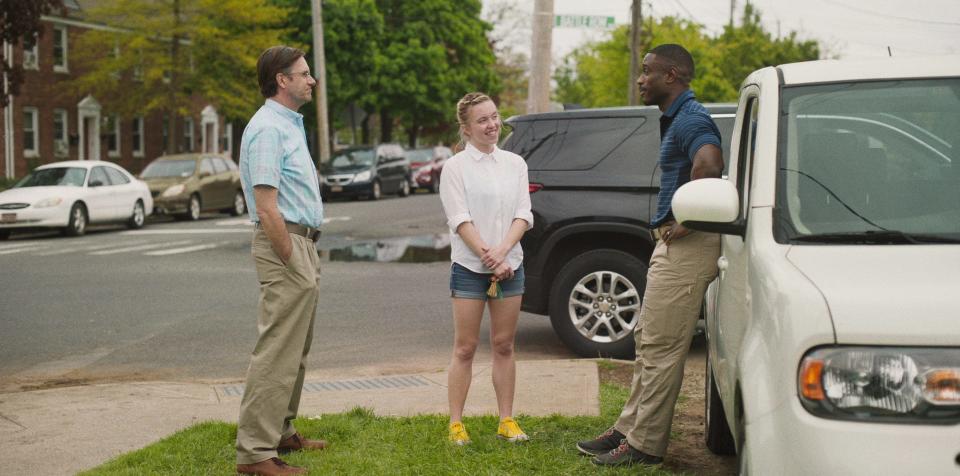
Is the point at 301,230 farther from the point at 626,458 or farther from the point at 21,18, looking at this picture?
the point at 21,18

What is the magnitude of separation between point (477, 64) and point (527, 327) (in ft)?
160

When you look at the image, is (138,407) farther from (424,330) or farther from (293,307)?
(424,330)

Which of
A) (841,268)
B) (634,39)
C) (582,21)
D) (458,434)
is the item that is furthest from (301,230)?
(634,39)

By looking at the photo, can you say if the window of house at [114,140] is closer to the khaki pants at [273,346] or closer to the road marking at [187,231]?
the road marking at [187,231]

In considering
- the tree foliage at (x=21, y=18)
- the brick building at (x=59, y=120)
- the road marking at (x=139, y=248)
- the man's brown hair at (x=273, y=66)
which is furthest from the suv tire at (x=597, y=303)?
the brick building at (x=59, y=120)

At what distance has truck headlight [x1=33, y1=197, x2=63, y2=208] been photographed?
2078 cm

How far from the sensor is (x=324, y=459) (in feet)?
17.7

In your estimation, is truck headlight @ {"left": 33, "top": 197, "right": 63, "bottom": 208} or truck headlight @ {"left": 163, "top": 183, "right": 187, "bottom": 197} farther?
truck headlight @ {"left": 163, "top": 183, "right": 187, "bottom": 197}

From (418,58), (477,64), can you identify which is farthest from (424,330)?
(477,64)

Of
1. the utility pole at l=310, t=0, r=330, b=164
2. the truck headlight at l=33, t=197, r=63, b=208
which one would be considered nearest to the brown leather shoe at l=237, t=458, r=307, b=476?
the truck headlight at l=33, t=197, r=63, b=208

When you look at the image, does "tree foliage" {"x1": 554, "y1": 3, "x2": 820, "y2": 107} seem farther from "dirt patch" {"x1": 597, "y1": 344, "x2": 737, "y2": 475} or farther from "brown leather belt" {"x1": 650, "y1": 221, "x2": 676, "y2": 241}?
"brown leather belt" {"x1": 650, "y1": 221, "x2": 676, "y2": 241}

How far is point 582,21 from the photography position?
733 inches

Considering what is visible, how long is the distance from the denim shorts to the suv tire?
292cm

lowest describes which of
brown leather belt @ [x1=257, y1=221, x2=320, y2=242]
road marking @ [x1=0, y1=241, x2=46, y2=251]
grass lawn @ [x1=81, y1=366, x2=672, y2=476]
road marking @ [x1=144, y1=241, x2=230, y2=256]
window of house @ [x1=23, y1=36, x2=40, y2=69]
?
road marking @ [x1=0, y1=241, x2=46, y2=251]
